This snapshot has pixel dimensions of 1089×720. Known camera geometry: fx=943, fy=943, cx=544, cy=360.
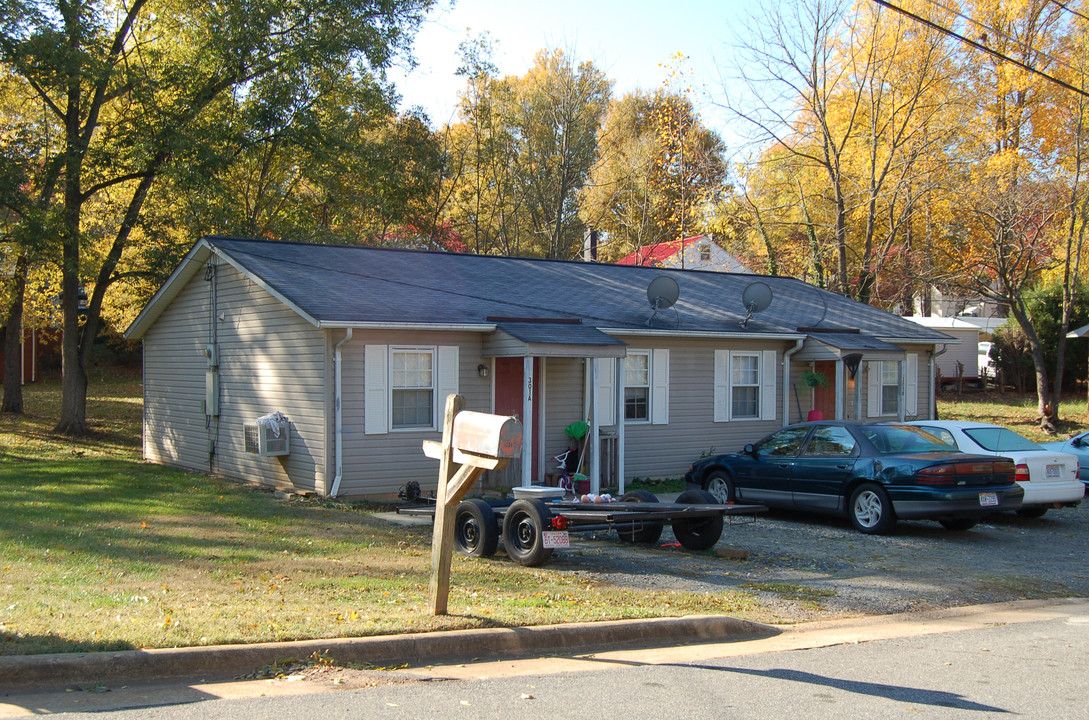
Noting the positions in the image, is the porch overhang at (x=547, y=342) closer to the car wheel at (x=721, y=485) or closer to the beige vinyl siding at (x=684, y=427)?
the beige vinyl siding at (x=684, y=427)

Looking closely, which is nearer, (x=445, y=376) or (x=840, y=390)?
(x=445, y=376)

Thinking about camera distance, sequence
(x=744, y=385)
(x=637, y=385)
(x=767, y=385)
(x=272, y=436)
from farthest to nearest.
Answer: (x=767, y=385) → (x=744, y=385) → (x=637, y=385) → (x=272, y=436)

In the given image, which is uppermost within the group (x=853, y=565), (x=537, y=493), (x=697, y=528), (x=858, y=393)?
(x=858, y=393)

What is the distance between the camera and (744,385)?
60.8 feet

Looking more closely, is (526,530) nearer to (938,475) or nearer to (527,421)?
(527,421)

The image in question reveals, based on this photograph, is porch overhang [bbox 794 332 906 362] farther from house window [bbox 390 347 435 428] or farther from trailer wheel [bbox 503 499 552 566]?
trailer wheel [bbox 503 499 552 566]

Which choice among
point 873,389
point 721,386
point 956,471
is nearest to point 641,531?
point 956,471

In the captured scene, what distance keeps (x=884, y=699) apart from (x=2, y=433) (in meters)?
23.0

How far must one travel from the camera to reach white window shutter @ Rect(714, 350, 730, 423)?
1803 centimetres

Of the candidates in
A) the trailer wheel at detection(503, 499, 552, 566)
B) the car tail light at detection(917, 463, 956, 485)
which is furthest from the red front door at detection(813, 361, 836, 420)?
the trailer wheel at detection(503, 499, 552, 566)

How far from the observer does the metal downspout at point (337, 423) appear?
1370cm

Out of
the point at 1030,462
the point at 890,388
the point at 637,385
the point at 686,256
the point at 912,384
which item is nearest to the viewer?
the point at 1030,462

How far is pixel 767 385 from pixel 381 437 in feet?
27.2

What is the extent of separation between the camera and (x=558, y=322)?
15.8 metres
